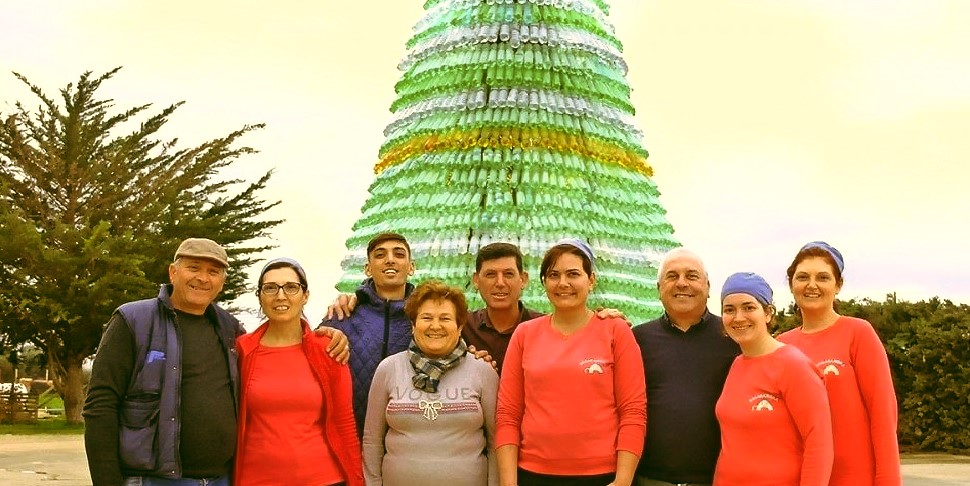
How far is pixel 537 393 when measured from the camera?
3383 mm

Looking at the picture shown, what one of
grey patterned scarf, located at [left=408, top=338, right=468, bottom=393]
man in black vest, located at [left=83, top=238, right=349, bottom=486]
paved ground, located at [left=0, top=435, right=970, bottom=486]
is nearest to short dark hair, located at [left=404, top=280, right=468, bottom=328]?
grey patterned scarf, located at [left=408, top=338, right=468, bottom=393]

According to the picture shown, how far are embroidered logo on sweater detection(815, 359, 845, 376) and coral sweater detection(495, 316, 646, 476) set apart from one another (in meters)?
0.61

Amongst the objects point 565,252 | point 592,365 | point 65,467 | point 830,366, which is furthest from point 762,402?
point 65,467

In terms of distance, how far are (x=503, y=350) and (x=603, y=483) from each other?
80 centimetres

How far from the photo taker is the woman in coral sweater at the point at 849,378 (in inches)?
125

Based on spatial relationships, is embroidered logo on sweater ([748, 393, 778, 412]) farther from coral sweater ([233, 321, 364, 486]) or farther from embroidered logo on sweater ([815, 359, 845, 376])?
coral sweater ([233, 321, 364, 486])

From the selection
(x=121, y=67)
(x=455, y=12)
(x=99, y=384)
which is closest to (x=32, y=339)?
(x=121, y=67)

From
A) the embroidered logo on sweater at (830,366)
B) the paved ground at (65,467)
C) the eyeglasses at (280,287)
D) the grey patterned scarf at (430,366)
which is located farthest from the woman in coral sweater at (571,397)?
the paved ground at (65,467)

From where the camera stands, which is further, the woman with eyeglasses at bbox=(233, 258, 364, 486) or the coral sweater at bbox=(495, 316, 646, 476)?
the woman with eyeglasses at bbox=(233, 258, 364, 486)

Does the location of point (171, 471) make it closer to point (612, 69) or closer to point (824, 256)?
point (824, 256)

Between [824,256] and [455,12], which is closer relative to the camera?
[824,256]

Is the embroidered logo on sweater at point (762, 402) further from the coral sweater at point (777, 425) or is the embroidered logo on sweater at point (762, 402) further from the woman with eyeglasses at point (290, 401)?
the woman with eyeglasses at point (290, 401)

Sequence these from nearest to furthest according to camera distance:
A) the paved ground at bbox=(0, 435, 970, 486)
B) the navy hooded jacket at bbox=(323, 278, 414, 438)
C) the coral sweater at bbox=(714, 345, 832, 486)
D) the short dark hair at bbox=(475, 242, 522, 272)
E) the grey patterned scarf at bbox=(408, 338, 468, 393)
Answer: the coral sweater at bbox=(714, 345, 832, 486) < the grey patterned scarf at bbox=(408, 338, 468, 393) < the short dark hair at bbox=(475, 242, 522, 272) < the navy hooded jacket at bbox=(323, 278, 414, 438) < the paved ground at bbox=(0, 435, 970, 486)

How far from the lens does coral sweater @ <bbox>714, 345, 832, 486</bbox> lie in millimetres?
3021
